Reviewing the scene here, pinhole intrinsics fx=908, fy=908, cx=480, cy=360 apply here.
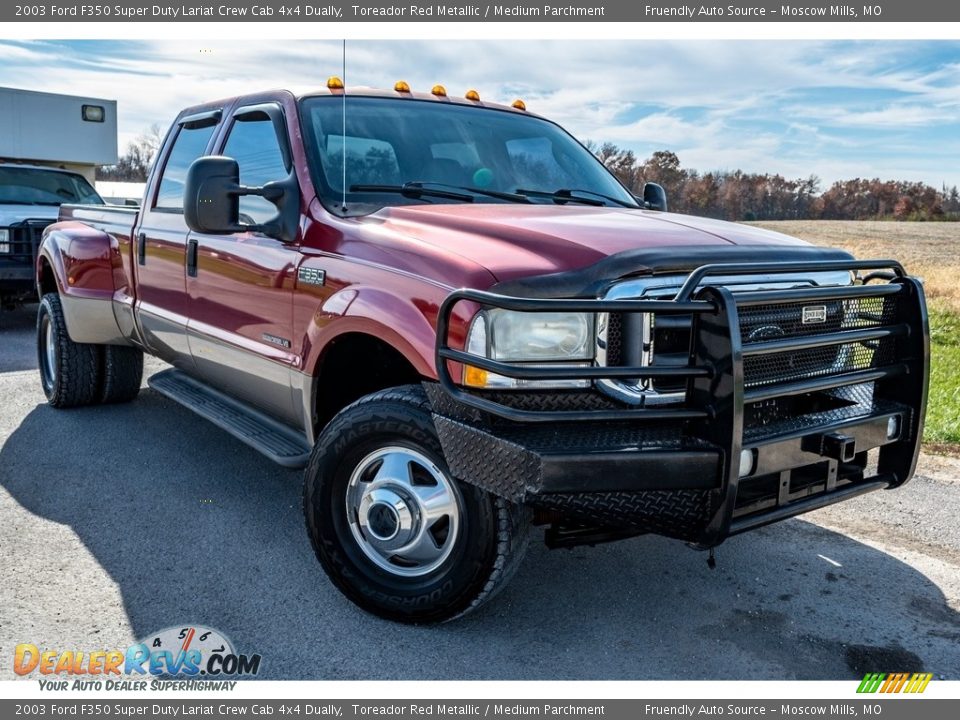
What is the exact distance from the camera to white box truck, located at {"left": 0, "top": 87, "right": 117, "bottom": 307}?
11484 millimetres

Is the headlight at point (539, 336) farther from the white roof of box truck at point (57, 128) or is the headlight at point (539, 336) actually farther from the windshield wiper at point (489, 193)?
the white roof of box truck at point (57, 128)

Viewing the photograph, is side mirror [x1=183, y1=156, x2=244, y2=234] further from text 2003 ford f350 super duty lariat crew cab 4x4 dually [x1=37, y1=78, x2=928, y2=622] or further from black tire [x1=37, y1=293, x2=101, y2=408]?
black tire [x1=37, y1=293, x2=101, y2=408]

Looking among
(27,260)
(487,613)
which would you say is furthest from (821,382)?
(27,260)

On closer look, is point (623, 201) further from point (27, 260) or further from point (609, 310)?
point (27, 260)

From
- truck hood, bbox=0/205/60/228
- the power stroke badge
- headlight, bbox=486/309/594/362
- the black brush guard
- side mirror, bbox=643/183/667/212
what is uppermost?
side mirror, bbox=643/183/667/212

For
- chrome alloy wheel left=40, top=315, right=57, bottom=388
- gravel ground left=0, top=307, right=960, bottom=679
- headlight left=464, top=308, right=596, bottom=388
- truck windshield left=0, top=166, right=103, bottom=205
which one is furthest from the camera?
truck windshield left=0, top=166, right=103, bottom=205

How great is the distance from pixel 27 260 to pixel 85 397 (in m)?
4.74

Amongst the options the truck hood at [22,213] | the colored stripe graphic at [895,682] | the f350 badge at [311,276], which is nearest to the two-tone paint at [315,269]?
the f350 badge at [311,276]

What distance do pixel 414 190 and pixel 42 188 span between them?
9.65 metres

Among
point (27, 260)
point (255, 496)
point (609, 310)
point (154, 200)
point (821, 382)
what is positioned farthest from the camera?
point (27, 260)

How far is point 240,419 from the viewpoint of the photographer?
445 cm

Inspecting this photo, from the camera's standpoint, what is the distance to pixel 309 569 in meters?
3.76

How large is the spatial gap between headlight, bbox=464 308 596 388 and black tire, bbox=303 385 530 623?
0.99 ft

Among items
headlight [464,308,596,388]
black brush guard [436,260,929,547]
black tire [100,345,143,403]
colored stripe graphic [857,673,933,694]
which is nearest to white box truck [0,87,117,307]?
black tire [100,345,143,403]
